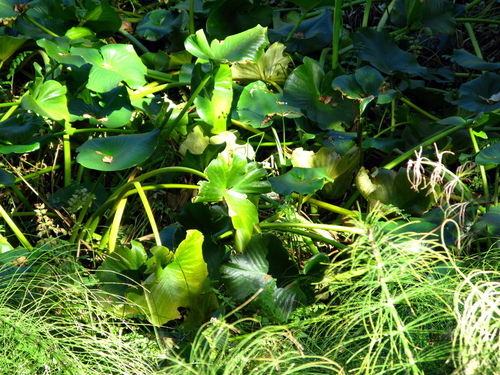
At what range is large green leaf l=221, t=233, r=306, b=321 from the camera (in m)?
1.41

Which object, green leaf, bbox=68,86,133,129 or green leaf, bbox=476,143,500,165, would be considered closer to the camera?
green leaf, bbox=476,143,500,165

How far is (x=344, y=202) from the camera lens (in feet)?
5.90

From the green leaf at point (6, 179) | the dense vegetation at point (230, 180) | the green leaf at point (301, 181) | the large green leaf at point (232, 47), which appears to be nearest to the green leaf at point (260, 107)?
the dense vegetation at point (230, 180)

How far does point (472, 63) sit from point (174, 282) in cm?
121

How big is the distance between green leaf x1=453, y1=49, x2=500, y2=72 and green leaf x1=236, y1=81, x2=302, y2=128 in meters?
0.58

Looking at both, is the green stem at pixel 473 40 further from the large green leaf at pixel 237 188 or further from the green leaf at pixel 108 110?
the green leaf at pixel 108 110

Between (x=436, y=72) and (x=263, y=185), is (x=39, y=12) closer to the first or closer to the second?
(x=263, y=185)

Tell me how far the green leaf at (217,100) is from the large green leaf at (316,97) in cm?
19

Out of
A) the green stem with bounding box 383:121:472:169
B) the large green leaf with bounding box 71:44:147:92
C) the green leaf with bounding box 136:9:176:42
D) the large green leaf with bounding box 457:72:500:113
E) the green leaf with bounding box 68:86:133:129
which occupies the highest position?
the large green leaf with bounding box 71:44:147:92

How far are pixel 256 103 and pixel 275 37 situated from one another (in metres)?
0.41

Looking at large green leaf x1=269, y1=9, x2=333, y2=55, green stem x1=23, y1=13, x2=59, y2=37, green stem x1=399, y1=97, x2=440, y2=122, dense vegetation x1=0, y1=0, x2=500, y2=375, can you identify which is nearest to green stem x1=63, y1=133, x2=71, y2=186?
dense vegetation x1=0, y1=0, x2=500, y2=375

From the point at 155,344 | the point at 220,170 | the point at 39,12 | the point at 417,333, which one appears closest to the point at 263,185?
the point at 220,170

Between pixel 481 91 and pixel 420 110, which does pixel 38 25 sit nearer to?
pixel 420 110

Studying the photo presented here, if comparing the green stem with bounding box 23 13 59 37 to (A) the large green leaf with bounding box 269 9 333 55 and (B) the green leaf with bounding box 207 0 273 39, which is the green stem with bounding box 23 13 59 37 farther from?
(A) the large green leaf with bounding box 269 9 333 55
